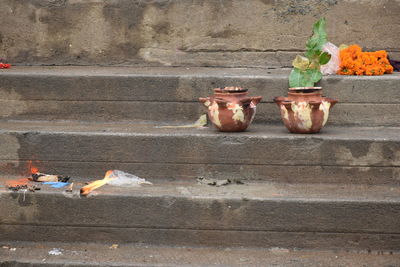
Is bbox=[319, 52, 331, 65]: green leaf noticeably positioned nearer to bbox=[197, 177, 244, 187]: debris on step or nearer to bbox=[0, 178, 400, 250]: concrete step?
bbox=[0, 178, 400, 250]: concrete step

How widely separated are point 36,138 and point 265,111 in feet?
6.11

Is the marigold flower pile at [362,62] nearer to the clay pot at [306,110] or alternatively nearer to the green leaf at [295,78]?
the green leaf at [295,78]

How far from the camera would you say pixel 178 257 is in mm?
4164

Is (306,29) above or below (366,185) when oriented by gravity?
above

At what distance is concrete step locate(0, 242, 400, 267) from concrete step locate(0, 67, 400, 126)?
4.49ft

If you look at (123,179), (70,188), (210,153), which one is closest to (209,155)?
(210,153)

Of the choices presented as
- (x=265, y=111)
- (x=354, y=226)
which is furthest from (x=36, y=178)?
(x=354, y=226)

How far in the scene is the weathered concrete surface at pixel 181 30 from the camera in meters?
6.03

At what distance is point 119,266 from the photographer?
4020 mm

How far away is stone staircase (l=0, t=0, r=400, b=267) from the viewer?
168 inches

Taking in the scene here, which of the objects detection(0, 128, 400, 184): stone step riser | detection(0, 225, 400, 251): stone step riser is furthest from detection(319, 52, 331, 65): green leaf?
detection(0, 225, 400, 251): stone step riser

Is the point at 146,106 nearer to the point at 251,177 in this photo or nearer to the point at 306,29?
the point at 251,177

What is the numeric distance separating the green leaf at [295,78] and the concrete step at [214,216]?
106 cm

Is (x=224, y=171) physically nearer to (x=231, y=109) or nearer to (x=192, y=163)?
(x=192, y=163)
